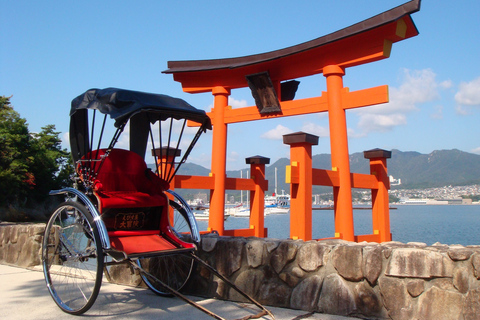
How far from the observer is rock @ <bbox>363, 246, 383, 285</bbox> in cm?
329

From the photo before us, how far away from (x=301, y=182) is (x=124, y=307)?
3814 millimetres

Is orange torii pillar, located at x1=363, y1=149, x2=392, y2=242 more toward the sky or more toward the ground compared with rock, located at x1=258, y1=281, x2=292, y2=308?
more toward the sky

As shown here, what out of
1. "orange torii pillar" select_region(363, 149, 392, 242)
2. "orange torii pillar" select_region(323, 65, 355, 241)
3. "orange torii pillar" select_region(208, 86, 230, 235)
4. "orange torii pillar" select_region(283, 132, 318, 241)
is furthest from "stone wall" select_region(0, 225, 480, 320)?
"orange torii pillar" select_region(363, 149, 392, 242)

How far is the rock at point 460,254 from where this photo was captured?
2.95 meters

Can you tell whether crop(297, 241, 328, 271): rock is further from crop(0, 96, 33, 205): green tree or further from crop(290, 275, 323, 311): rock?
Result: crop(0, 96, 33, 205): green tree

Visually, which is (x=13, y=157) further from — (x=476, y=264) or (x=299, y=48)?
(x=476, y=264)

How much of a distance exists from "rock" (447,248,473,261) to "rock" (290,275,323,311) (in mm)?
1073

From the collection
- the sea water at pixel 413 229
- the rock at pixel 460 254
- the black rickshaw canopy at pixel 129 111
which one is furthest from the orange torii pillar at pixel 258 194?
the sea water at pixel 413 229

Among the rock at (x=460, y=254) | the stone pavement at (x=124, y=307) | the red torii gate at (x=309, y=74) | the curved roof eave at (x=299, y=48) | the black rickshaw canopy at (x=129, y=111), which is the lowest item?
the stone pavement at (x=124, y=307)

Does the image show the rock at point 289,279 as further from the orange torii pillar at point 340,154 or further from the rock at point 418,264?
the orange torii pillar at point 340,154

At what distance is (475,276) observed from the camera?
2.88 metres

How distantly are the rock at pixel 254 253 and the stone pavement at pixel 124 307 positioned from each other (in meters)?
0.40

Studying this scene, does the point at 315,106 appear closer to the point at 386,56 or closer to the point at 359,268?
the point at 386,56

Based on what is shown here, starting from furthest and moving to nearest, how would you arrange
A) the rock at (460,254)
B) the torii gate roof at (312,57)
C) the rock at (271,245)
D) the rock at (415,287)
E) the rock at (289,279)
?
the torii gate roof at (312,57), the rock at (271,245), the rock at (289,279), the rock at (415,287), the rock at (460,254)
